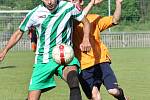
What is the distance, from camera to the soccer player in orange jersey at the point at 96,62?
866 cm

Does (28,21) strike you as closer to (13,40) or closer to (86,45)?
(13,40)

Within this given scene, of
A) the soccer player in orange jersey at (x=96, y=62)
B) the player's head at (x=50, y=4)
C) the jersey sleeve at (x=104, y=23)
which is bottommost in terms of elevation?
the soccer player in orange jersey at (x=96, y=62)

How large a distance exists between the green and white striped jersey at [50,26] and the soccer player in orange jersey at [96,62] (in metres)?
0.48

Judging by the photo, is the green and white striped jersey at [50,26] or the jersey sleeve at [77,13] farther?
the jersey sleeve at [77,13]

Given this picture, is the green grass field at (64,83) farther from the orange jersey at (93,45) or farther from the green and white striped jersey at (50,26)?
the green and white striped jersey at (50,26)

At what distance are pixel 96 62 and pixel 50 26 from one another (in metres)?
1.16

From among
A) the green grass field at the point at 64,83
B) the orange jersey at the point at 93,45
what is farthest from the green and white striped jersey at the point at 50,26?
the green grass field at the point at 64,83

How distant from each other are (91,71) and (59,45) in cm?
111

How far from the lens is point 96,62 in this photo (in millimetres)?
8750

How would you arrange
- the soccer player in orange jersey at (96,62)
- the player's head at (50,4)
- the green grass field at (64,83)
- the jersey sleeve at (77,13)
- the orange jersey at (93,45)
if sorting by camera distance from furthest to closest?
the green grass field at (64,83)
the soccer player in orange jersey at (96,62)
the orange jersey at (93,45)
the jersey sleeve at (77,13)
the player's head at (50,4)

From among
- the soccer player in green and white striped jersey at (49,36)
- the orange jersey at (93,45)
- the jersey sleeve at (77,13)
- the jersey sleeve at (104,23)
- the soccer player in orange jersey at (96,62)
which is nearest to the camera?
the soccer player in green and white striped jersey at (49,36)

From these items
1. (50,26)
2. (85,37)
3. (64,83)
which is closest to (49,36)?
(50,26)

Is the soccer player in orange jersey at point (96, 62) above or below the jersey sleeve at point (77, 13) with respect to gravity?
below

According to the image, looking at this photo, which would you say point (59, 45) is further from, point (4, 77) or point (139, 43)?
point (139, 43)
